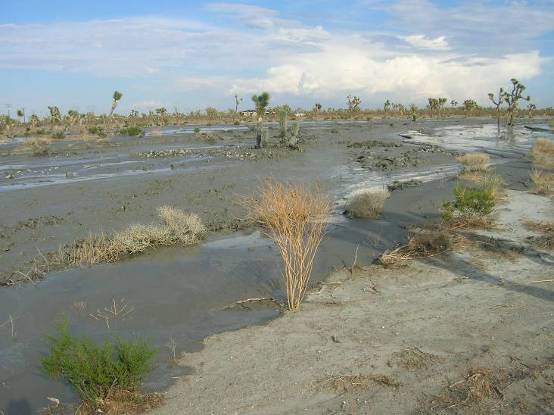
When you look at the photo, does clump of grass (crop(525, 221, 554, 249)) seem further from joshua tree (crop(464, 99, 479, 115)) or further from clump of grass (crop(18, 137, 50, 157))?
joshua tree (crop(464, 99, 479, 115))

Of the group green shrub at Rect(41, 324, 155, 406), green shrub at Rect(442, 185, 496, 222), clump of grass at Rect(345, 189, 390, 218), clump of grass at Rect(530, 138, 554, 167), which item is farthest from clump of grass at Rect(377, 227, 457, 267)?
clump of grass at Rect(530, 138, 554, 167)

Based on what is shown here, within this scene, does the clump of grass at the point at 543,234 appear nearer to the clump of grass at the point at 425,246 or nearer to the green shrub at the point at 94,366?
the clump of grass at the point at 425,246

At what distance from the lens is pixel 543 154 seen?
1074 inches

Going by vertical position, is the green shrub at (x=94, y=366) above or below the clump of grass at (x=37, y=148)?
below

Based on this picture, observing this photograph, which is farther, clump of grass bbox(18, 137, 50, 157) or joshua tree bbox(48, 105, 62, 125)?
joshua tree bbox(48, 105, 62, 125)

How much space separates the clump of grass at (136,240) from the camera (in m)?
11.3

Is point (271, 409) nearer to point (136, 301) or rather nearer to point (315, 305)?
point (315, 305)

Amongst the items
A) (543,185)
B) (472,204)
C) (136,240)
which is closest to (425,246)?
(472,204)

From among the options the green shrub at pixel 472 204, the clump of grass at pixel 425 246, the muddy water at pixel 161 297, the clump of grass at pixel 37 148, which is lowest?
the muddy water at pixel 161 297

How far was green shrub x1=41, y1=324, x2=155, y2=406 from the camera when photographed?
18.5 ft

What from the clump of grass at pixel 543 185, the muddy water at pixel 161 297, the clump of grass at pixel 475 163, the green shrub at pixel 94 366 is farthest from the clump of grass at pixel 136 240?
the clump of grass at pixel 475 163

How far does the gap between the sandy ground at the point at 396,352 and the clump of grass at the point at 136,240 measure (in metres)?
4.28

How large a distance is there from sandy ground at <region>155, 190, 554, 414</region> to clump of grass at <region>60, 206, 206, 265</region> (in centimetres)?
428

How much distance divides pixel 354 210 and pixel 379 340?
813cm
